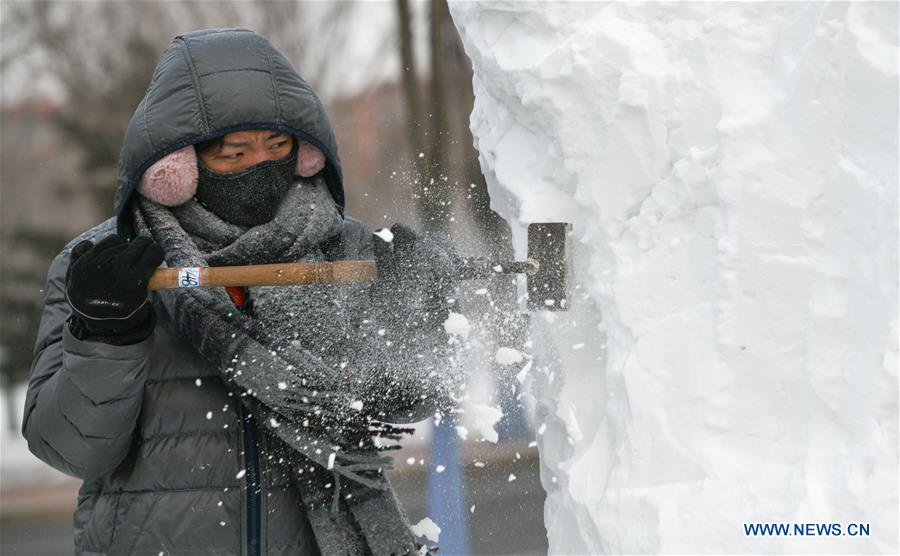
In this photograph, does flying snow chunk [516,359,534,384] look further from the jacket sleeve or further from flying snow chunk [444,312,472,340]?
the jacket sleeve

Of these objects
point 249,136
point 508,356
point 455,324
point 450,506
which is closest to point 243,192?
point 249,136

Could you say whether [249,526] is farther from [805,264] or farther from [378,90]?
[378,90]

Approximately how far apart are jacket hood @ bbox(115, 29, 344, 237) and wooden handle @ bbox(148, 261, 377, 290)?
266 millimetres

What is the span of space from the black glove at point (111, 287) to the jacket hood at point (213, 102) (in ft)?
0.91

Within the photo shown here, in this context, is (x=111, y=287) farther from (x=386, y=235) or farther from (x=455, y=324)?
(x=455, y=324)

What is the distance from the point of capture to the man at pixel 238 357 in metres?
1.89

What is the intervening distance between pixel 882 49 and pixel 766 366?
1.90ft

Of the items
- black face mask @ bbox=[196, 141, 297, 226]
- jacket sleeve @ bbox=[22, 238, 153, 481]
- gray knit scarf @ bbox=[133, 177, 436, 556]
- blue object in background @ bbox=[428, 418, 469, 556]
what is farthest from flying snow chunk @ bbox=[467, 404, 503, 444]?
blue object in background @ bbox=[428, 418, 469, 556]

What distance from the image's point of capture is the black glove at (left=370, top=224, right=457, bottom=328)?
6.67 ft

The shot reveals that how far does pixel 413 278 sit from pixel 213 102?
0.58 m

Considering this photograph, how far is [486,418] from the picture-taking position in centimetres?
227

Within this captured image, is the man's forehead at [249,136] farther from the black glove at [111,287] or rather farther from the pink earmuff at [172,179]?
the black glove at [111,287]

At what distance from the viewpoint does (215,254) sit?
199 centimetres

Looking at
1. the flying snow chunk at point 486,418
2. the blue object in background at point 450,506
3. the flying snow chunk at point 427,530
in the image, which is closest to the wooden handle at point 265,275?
the flying snow chunk at point 486,418
